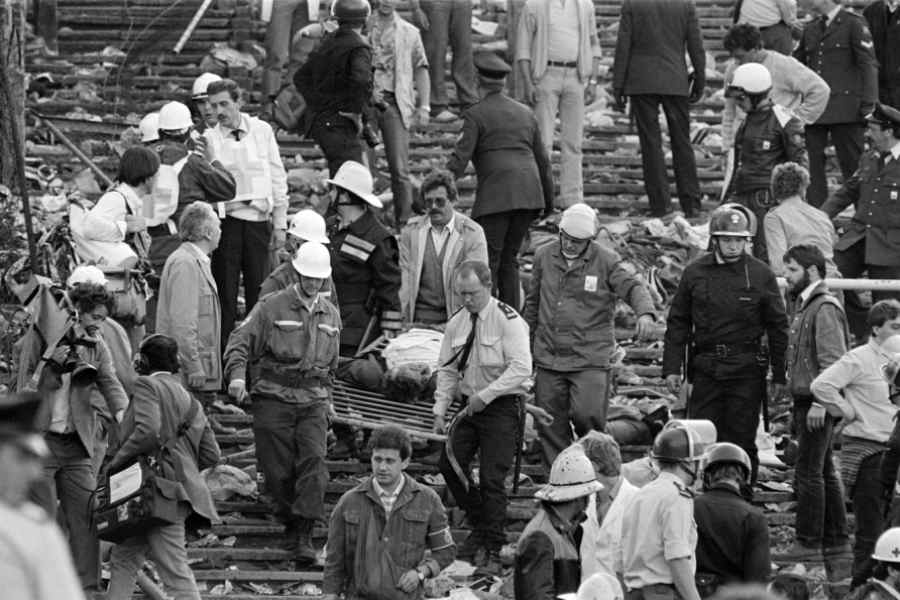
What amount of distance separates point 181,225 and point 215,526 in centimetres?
200

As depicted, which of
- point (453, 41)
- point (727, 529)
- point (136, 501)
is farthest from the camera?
point (453, 41)

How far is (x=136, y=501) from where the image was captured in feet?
41.5

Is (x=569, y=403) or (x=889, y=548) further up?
(x=889, y=548)

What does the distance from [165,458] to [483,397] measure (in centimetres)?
218

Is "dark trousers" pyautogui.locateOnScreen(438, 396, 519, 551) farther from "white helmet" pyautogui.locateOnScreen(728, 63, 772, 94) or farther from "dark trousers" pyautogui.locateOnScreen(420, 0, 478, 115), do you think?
"dark trousers" pyautogui.locateOnScreen(420, 0, 478, 115)

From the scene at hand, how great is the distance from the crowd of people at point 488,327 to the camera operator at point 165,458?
16 millimetres

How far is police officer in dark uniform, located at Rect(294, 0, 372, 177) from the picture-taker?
58.9 ft

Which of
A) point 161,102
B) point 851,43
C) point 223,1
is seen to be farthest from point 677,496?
point 223,1

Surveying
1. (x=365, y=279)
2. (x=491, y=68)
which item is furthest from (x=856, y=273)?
(x=365, y=279)

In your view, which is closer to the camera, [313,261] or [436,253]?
[313,261]

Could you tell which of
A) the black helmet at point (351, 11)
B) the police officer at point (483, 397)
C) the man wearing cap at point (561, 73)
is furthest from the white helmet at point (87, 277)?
the man wearing cap at point (561, 73)

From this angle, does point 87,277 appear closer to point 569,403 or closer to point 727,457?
point 569,403

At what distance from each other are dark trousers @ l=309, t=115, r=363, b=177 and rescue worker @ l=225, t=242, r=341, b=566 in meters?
3.75

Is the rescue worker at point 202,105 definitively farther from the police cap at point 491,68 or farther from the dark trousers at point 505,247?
the dark trousers at point 505,247
